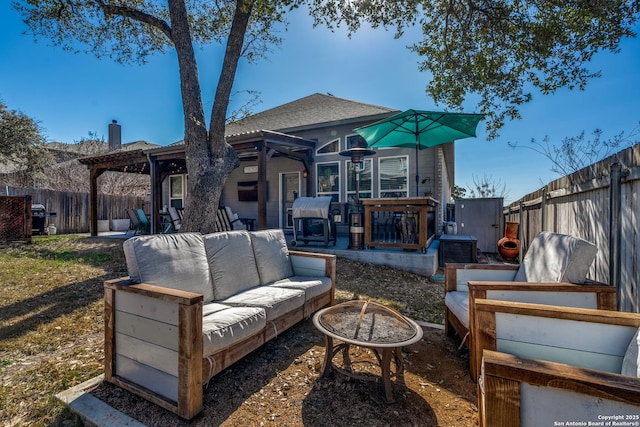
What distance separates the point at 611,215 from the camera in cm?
240

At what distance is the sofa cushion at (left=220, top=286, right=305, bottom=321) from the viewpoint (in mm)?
2422

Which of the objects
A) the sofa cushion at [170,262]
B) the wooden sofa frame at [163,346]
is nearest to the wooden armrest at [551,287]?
the wooden sofa frame at [163,346]

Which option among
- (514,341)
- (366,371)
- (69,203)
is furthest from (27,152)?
(514,341)

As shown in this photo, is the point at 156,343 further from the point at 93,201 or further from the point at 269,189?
the point at 93,201

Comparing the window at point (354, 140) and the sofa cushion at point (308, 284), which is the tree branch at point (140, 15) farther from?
the sofa cushion at point (308, 284)

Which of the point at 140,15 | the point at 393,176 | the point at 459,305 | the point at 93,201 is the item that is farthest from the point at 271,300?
the point at 93,201

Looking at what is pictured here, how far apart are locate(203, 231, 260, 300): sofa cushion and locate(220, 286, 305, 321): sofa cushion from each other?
3.7 inches

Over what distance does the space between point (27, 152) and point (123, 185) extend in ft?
17.6

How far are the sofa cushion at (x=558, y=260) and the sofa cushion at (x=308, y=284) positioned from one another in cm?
191

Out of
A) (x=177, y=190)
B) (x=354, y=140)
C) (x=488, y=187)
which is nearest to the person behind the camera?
(x=354, y=140)

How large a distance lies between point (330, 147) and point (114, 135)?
1850cm

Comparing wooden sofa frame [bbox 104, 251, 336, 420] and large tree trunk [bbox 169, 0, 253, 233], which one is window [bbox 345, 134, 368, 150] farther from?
wooden sofa frame [bbox 104, 251, 336, 420]

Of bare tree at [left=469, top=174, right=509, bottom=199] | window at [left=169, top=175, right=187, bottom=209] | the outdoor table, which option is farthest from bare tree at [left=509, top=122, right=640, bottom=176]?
window at [left=169, top=175, right=187, bottom=209]

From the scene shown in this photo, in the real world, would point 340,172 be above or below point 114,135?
below
